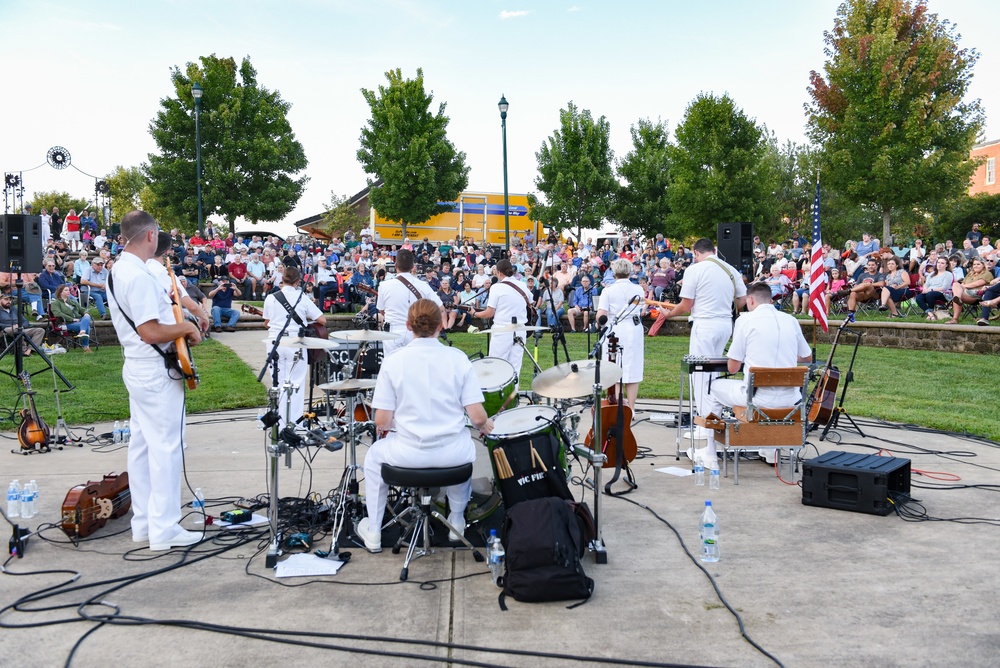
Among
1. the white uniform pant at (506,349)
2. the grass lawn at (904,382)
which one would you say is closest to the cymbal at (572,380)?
the white uniform pant at (506,349)

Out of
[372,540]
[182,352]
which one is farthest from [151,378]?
[372,540]

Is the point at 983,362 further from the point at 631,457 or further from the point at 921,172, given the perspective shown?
the point at 921,172

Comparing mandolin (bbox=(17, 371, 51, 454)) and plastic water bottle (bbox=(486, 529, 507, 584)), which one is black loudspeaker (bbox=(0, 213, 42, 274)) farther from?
plastic water bottle (bbox=(486, 529, 507, 584))

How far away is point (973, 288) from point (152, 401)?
18.4 m

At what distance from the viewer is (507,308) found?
1045 centimetres

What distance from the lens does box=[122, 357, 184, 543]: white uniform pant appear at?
17.8 ft

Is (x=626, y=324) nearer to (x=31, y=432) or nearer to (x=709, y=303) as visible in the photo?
(x=709, y=303)

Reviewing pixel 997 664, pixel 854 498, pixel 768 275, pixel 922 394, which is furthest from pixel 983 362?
pixel 997 664

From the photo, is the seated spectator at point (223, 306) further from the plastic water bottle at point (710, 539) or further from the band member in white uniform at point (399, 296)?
the plastic water bottle at point (710, 539)

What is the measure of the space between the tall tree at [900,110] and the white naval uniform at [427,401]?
27043 millimetres

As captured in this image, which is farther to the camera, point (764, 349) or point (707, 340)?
point (707, 340)

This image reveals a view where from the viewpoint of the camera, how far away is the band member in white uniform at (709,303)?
879 cm

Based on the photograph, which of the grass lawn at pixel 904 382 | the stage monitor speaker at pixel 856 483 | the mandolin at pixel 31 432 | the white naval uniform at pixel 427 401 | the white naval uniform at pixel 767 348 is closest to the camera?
the white naval uniform at pixel 427 401

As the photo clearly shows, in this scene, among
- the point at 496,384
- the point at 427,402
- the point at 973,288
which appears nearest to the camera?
the point at 427,402
